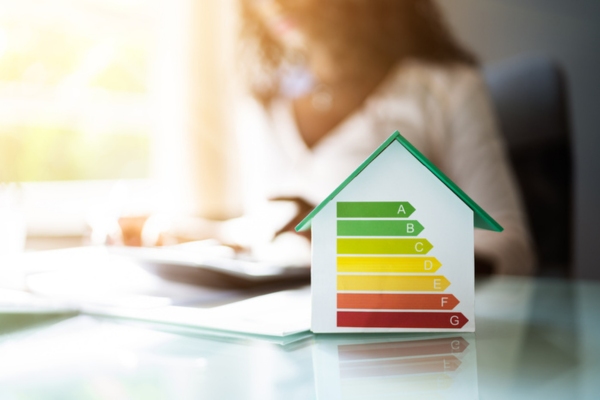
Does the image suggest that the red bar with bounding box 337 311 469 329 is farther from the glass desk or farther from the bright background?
the bright background

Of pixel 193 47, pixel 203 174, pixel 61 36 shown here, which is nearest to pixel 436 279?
pixel 203 174

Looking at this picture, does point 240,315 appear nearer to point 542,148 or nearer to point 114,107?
point 542,148

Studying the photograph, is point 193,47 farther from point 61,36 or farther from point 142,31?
point 61,36

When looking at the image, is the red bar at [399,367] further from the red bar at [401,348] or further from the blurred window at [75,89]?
the blurred window at [75,89]

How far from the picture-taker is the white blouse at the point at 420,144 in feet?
3.40

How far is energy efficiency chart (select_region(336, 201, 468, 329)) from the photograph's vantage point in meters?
0.41

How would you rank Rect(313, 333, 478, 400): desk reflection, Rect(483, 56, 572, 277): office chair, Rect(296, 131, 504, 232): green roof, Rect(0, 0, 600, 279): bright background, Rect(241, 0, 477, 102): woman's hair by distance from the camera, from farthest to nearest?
Rect(0, 0, 600, 279): bright background < Rect(241, 0, 477, 102): woman's hair < Rect(483, 56, 572, 277): office chair < Rect(296, 131, 504, 232): green roof < Rect(313, 333, 478, 400): desk reflection

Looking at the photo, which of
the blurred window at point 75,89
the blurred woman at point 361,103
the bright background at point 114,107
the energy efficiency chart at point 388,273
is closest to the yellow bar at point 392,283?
the energy efficiency chart at point 388,273

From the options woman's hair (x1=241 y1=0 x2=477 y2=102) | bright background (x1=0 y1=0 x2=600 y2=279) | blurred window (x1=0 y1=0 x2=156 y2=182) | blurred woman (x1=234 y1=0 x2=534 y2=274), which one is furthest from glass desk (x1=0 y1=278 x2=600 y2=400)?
blurred window (x1=0 y1=0 x2=156 y2=182)

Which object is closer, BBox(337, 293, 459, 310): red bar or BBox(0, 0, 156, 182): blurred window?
BBox(337, 293, 459, 310): red bar

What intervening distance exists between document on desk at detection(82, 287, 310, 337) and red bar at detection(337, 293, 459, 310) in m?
0.04

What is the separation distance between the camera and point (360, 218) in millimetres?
415

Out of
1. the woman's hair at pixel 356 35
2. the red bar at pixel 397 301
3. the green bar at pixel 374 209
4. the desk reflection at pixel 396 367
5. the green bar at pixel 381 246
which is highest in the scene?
the woman's hair at pixel 356 35

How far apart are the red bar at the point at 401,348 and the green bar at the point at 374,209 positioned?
0.33 ft
